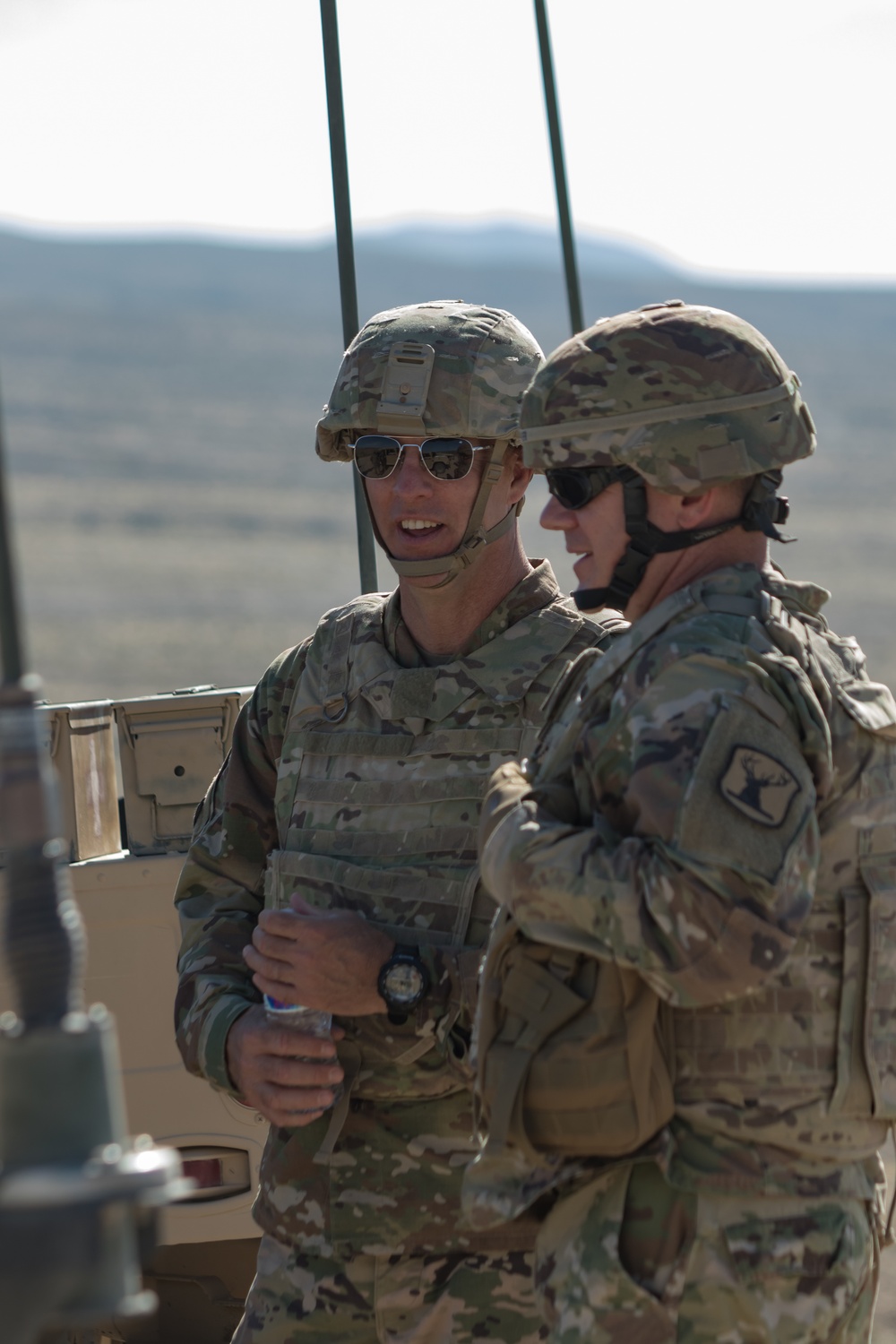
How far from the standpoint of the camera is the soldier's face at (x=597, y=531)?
244 cm

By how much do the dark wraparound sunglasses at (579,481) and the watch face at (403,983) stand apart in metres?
0.84

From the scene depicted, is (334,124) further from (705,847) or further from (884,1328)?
(884,1328)

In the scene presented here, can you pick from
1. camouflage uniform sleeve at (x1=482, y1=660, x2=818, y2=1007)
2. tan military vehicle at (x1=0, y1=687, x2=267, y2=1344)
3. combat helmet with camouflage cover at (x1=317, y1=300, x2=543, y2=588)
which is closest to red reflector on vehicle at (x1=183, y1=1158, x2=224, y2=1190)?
tan military vehicle at (x1=0, y1=687, x2=267, y2=1344)

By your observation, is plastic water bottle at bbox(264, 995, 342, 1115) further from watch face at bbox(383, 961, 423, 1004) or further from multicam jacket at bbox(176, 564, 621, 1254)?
watch face at bbox(383, 961, 423, 1004)

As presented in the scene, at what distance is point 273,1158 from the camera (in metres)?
3.04

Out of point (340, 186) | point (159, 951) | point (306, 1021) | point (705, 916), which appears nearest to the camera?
point (705, 916)

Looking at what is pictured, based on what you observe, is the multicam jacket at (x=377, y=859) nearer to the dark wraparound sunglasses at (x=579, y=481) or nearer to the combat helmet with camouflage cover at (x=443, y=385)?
the combat helmet with camouflage cover at (x=443, y=385)

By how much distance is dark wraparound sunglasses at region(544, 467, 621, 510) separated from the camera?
7.97 ft

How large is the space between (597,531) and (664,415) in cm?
19

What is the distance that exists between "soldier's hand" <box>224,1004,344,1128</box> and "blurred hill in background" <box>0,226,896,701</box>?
27848 millimetres

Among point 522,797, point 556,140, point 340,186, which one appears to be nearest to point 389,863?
point 522,797

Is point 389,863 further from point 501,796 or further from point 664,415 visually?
point 664,415

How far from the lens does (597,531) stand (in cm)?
246

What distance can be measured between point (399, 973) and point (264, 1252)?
61cm
